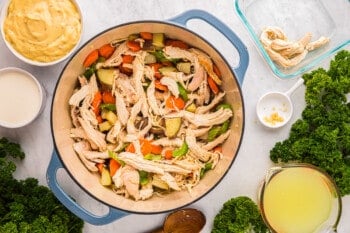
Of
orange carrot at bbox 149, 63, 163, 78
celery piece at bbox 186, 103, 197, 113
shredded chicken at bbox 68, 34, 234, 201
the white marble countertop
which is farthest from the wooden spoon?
orange carrot at bbox 149, 63, 163, 78

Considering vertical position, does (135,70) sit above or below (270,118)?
above

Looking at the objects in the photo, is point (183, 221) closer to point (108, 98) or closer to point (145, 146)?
point (145, 146)

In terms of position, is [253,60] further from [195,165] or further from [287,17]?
[195,165]

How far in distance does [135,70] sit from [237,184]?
0.56 m

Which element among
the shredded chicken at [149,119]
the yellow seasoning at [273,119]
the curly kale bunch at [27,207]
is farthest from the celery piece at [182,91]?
the curly kale bunch at [27,207]

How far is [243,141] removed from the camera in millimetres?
2348

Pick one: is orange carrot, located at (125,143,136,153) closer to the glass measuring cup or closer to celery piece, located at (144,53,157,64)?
celery piece, located at (144,53,157,64)

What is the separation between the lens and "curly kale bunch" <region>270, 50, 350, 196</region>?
7.38ft

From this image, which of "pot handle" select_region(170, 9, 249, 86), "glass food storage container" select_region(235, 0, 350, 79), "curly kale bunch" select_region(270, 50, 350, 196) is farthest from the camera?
"glass food storage container" select_region(235, 0, 350, 79)

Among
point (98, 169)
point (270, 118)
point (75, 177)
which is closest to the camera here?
point (75, 177)

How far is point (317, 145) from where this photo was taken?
2258 millimetres

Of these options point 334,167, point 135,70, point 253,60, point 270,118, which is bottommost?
point 334,167

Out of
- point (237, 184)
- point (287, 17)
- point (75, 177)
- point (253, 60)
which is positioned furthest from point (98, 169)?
point (287, 17)

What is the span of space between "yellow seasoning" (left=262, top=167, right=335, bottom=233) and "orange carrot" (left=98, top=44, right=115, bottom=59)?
0.70m
